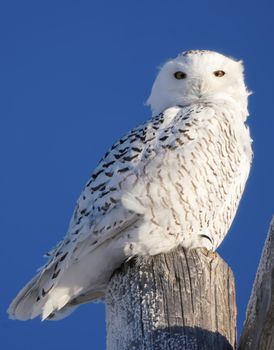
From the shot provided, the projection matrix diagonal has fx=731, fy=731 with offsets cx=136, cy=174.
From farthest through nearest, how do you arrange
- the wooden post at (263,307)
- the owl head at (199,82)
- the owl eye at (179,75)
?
the owl eye at (179,75) < the owl head at (199,82) < the wooden post at (263,307)

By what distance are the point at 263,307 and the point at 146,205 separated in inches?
54.3

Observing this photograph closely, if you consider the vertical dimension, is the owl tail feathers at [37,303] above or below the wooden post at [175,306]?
above

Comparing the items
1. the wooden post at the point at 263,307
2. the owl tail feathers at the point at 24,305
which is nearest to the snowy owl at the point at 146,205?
the owl tail feathers at the point at 24,305

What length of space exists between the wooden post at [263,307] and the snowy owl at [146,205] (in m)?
1.22

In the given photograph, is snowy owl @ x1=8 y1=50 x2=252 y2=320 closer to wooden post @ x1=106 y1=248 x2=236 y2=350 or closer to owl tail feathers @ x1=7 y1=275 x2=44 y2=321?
owl tail feathers @ x1=7 y1=275 x2=44 y2=321

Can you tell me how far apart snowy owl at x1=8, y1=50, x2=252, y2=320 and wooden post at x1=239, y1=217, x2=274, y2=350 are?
3.99ft

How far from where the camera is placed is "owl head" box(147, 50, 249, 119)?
14.4 feet

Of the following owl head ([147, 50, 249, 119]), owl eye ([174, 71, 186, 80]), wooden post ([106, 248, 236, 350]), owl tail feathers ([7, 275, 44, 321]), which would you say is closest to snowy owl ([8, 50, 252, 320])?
owl tail feathers ([7, 275, 44, 321])

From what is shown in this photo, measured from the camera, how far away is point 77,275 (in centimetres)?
371

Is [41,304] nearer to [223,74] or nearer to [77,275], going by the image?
[77,275]

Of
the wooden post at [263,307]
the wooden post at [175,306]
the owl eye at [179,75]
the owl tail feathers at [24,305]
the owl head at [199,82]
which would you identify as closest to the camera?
the wooden post at [263,307]

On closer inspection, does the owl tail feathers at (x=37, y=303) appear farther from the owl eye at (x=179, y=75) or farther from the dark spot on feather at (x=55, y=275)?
the owl eye at (x=179, y=75)

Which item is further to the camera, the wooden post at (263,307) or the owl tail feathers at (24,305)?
the owl tail feathers at (24,305)

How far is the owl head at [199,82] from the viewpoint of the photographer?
439cm
